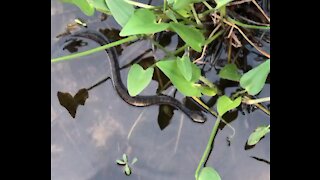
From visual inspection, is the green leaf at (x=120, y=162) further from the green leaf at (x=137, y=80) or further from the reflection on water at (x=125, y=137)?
the green leaf at (x=137, y=80)

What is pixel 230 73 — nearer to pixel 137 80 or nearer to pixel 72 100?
pixel 137 80

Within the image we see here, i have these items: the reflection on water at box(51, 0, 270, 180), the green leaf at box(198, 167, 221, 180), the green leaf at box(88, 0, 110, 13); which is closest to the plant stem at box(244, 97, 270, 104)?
the reflection on water at box(51, 0, 270, 180)

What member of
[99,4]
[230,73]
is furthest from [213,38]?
[99,4]

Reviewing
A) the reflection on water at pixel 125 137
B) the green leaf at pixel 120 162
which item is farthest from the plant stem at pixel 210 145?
the green leaf at pixel 120 162

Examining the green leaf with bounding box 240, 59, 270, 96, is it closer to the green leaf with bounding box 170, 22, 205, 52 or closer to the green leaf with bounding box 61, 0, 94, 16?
the green leaf with bounding box 170, 22, 205, 52

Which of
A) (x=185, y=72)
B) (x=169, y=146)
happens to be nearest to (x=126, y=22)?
(x=185, y=72)
